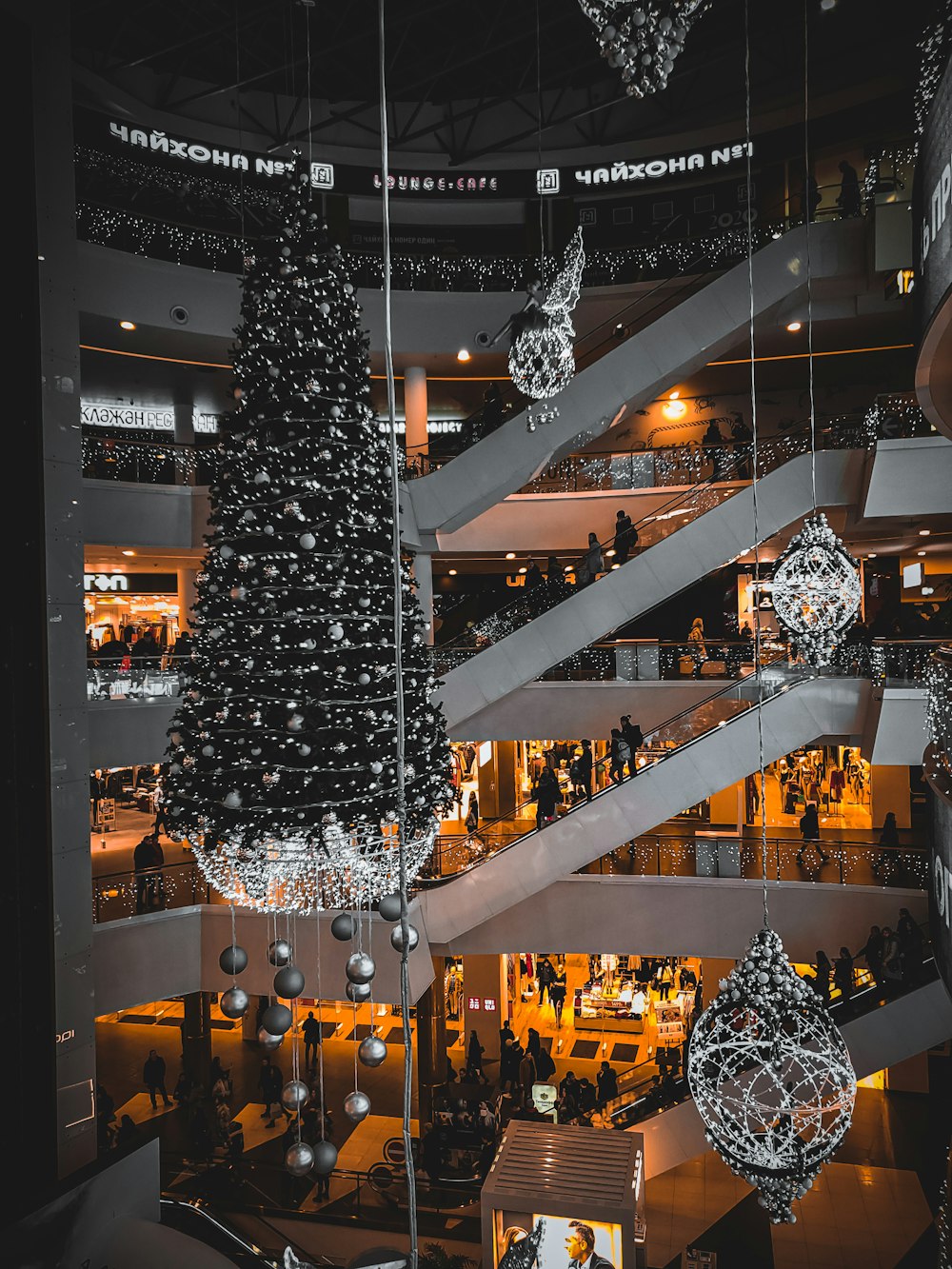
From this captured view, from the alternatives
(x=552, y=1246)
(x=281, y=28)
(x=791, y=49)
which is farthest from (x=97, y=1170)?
(x=791, y=49)

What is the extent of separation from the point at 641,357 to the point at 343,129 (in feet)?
35.2

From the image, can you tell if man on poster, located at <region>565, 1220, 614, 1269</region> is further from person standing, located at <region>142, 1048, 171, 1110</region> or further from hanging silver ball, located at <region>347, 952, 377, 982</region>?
person standing, located at <region>142, 1048, 171, 1110</region>

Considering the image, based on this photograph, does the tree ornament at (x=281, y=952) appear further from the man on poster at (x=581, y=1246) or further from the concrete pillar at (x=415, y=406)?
the concrete pillar at (x=415, y=406)

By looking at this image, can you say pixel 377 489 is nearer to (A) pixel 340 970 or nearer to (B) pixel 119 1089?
(A) pixel 340 970

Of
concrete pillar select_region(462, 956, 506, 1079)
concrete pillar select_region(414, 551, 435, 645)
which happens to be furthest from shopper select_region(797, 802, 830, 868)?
concrete pillar select_region(414, 551, 435, 645)

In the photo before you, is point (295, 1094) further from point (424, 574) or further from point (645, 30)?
point (424, 574)

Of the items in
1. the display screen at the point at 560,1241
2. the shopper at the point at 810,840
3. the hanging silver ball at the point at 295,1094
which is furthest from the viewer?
the shopper at the point at 810,840

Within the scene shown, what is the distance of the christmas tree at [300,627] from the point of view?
4.56 metres

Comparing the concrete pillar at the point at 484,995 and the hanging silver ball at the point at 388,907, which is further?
the concrete pillar at the point at 484,995

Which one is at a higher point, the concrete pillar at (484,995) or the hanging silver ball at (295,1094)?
the hanging silver ball at (295,1094)

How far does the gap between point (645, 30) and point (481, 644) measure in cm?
1098

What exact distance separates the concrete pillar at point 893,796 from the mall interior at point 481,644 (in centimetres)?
10

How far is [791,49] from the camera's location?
58.6 ft

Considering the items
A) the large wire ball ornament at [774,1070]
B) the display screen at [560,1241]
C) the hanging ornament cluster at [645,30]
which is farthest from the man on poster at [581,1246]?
the hanging ornament cluster at [645,30]
